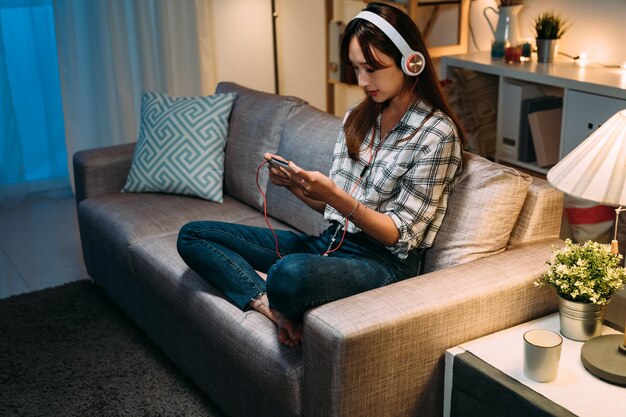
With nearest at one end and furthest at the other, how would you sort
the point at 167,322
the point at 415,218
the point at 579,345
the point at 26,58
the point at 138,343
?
1. the point at 579,345
2. the point at 415,218
3. the point at 167,322
4. the point at 138,343
5. the point at 26,58

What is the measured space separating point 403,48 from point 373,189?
0.36 metres

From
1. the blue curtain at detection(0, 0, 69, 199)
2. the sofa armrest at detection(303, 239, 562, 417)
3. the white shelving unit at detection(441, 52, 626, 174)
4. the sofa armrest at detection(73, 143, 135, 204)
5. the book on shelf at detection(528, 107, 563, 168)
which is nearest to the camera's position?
the sofa armrest at detection(303, 239, 562, 417)

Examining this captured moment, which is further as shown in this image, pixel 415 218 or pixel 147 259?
pixel 147 259

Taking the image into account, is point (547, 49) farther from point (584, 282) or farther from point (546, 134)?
point (584, 282)

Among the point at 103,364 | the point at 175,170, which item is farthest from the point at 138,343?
the point at 175,170

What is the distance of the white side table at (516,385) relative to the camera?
156 centimetres

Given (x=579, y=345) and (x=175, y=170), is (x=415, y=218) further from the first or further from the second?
(x=175, y=170)

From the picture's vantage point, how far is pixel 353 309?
169 cm

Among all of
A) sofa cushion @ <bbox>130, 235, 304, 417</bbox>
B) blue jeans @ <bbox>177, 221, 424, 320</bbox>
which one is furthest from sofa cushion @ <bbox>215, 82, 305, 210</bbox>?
blue jeans @ <bbox>177, 221, 424, 320</bbox>

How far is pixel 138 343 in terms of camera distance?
2.62m

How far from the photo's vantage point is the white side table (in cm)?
156

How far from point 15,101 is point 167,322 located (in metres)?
2.25

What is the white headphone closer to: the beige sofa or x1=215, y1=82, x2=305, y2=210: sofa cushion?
the beige sofa

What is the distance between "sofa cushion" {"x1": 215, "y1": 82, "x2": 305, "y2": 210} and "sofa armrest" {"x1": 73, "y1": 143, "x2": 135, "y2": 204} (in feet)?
1.40
